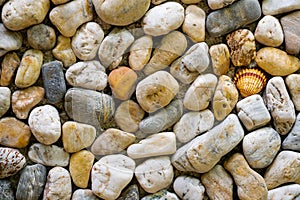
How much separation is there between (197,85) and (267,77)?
147 millimetres

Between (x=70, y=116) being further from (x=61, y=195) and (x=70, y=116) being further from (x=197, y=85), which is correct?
(x=197, y=85)

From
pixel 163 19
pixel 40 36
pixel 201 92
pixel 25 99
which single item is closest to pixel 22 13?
pixel 40 36

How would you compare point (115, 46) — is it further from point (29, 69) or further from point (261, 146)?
point (261, 146)

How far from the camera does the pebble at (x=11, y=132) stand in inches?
36.0

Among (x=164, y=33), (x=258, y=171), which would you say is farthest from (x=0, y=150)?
(x=258, y=171)

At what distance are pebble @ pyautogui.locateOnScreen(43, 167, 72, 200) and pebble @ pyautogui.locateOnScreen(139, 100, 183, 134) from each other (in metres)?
0.18

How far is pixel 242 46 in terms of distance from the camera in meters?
0.92

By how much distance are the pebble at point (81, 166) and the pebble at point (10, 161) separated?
0.10 m

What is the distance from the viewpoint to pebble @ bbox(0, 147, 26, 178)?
903 mm

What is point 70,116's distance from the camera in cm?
93

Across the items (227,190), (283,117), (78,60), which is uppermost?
(78,60)

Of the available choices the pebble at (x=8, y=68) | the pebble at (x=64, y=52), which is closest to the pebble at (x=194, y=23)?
the pebble at (x=64, y=52)

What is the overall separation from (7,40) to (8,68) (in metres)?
0.05

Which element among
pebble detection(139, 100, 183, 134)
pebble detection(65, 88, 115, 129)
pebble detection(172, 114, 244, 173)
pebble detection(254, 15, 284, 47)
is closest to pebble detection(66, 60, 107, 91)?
pebble detection(65, 88, 115, 129)
